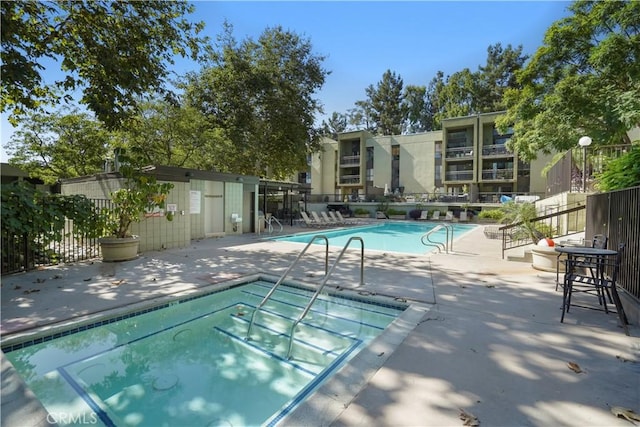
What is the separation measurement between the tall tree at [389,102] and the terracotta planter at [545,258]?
123 feet

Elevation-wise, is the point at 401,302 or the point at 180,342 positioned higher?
the point at 401,302

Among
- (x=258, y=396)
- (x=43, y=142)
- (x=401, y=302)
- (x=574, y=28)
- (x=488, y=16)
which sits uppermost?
(x=574, y=28)

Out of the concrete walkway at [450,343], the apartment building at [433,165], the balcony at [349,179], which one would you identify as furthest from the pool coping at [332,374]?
the balcony at [349,179]

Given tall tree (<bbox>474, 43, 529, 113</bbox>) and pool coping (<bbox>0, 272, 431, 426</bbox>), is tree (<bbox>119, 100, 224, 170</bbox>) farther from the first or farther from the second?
tall tree (<bbox>474, 43, 529, 113</bbox>)

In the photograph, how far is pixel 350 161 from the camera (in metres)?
34.3

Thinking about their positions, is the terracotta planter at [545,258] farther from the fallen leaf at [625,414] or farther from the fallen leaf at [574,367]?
the fallen leaf at [625,414]

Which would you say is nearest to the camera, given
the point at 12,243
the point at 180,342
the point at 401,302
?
the point at 180,342

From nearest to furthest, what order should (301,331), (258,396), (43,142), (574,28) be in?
(258,396)
(301,331)
(574,28)
(43,142)

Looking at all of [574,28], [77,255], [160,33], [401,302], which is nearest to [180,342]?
[401,302]

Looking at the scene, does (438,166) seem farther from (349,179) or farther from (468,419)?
(468,419)

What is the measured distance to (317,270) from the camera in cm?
677

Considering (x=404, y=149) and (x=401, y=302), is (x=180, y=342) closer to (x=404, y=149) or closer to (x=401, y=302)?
(x=401, y=302)

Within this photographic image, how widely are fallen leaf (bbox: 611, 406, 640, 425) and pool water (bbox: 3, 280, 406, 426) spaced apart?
7.29 ft

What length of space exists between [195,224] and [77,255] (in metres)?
4.06
